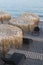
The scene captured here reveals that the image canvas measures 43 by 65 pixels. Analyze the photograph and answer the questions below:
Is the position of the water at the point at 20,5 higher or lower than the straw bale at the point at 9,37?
lower

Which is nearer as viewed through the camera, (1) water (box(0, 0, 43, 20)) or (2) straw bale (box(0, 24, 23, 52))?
(2) straw bale (box(0, 24, 23, 52))

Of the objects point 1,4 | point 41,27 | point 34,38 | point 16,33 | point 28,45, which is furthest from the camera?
point 1,4

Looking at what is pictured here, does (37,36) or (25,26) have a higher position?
→ (25,26)

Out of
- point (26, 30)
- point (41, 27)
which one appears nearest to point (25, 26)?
point (26, 30)

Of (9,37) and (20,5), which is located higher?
(9,37)

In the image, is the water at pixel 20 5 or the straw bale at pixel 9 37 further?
the water at pixel 20 5

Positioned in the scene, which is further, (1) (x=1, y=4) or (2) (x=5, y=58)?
(1) (x=1, y=4)

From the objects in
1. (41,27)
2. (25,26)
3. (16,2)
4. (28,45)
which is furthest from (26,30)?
(16,2)

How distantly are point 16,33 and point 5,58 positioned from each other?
0.36 m

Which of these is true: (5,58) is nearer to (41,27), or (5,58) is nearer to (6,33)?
(6,33)

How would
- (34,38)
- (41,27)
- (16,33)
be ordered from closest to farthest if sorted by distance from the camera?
(16,33), (34,38), (41,27)

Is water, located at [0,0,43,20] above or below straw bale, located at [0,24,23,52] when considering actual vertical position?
below

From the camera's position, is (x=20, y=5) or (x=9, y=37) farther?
(x=20, y=5)

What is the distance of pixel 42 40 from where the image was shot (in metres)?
3.15
